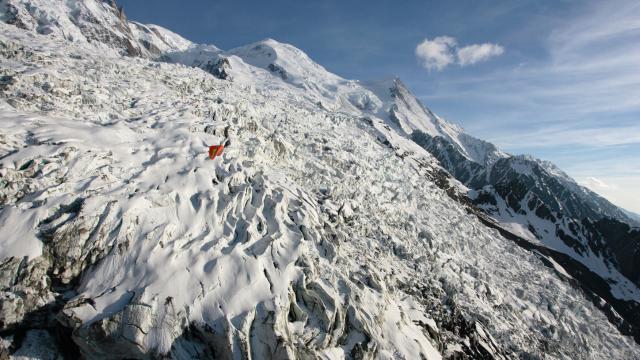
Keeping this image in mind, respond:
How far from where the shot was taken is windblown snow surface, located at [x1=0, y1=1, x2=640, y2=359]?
47.6ft

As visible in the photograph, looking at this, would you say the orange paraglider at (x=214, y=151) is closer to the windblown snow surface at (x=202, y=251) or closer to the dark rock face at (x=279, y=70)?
the windblown snow surface at (x=202, y=251)

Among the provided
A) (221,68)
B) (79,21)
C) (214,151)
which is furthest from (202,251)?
(79,21)

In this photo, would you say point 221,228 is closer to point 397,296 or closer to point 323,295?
point 323,295

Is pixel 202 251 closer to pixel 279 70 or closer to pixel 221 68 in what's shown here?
pixel 221 68

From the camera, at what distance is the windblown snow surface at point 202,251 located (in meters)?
14.5

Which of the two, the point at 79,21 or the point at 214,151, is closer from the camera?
the point at 214,151

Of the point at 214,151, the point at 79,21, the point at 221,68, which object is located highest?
the point at 79,21

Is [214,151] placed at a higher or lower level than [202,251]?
higher

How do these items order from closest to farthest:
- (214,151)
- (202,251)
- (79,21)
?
(202,251)
(214,151)
(79,21)

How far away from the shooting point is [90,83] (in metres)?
31.4

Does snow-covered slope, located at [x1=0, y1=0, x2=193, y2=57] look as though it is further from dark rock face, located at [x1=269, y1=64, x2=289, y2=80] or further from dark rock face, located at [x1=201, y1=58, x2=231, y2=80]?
dark rock face, located at [x1=269, y1=64, x2=289, y2=80]

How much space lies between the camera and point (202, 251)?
17609 millimetres

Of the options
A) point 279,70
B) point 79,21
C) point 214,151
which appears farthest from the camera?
point 279,70

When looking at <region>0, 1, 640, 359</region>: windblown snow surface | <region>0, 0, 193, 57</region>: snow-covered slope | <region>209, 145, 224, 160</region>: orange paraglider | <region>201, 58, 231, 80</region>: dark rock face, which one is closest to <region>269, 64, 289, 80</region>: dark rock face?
<region>201, 58, 231, 80</region>: dark rock face
